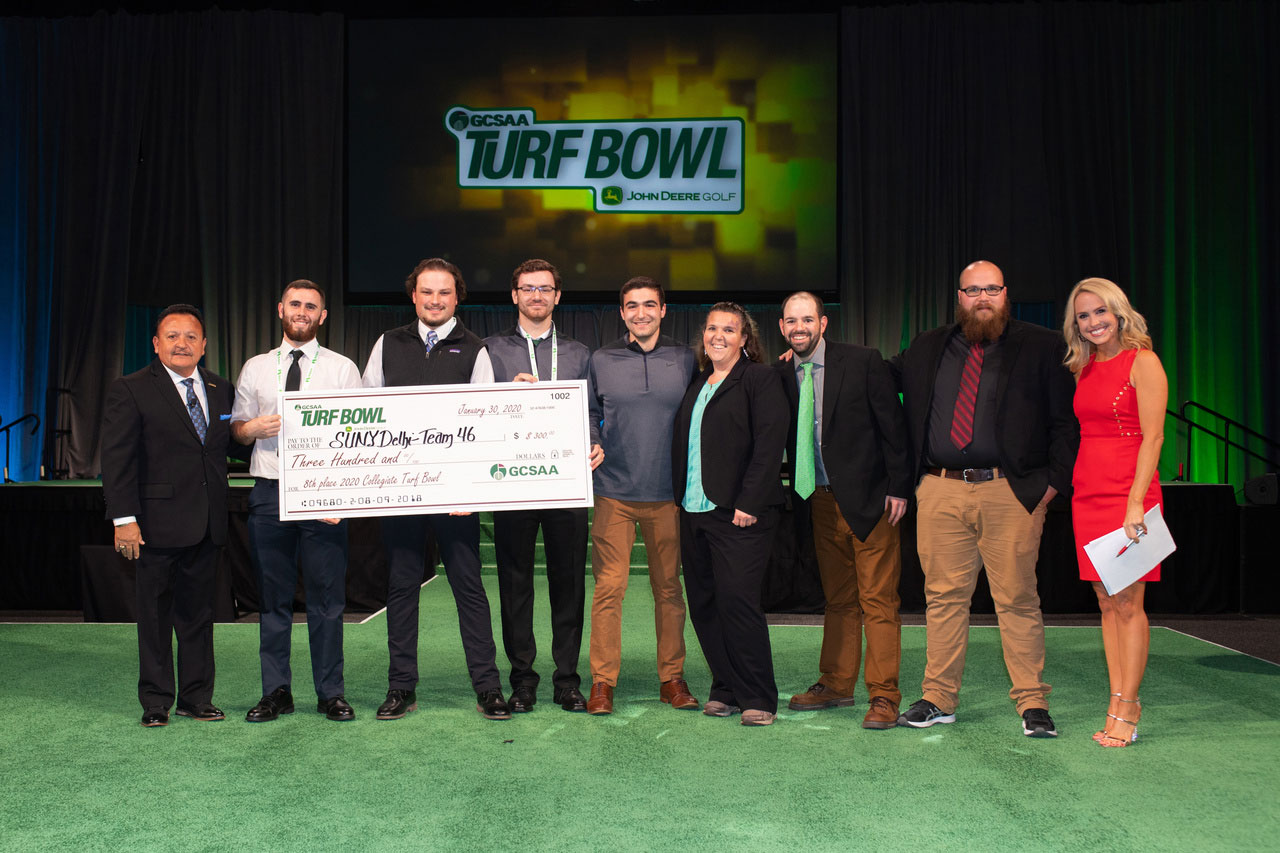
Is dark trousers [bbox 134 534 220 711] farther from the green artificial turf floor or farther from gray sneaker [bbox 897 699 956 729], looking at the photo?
gray sneaker [bbox 897 699 956 729]

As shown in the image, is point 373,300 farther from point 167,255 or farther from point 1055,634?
point 1055,634

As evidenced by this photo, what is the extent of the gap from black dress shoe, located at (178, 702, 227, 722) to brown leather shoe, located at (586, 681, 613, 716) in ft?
4.46

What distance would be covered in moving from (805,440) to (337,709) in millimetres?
1994

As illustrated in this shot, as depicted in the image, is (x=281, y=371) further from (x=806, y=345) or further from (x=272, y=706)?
(x=806, y=345)

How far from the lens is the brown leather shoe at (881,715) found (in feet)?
10.9

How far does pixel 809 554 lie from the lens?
6.47 metres

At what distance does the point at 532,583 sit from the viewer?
3.60 meters

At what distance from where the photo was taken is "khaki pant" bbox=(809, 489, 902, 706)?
136 inches

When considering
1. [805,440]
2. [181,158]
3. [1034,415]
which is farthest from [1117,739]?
[181,158]

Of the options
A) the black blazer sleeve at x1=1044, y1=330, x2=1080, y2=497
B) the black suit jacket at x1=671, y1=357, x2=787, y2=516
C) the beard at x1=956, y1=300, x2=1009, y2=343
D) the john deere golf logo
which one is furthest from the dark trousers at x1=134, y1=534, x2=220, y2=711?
the john deere golf logo

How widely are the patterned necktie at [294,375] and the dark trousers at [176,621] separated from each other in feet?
2.12

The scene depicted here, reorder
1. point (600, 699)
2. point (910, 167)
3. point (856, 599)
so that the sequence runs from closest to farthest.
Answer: point (600, 699), point (856, 599), point (910, 167)

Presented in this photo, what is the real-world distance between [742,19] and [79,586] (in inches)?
314

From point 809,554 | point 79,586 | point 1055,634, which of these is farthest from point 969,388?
point 79,586
